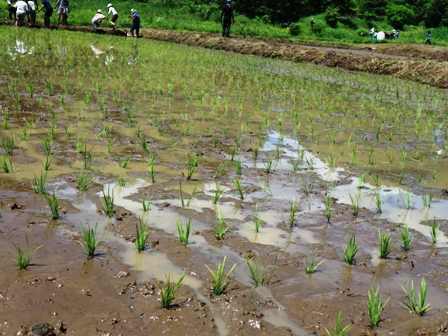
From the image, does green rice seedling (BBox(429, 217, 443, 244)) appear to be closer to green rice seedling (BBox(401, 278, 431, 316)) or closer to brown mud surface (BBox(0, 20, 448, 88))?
green rice seedling (BBox(401, 278, 431, 316))

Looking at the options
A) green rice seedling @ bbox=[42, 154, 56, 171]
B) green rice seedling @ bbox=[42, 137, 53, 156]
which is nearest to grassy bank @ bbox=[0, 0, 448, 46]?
green rice seedling @ bbox=[42, 137, 53, 156]

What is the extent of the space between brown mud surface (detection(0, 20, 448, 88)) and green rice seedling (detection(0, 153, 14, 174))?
9.47 m

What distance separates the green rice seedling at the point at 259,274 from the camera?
6.89 feet

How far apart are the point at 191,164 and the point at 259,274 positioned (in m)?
1.63

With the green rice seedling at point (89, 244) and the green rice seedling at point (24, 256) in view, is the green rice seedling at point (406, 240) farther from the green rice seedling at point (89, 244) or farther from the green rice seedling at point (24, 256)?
the green rice seedling at point (24, 256)

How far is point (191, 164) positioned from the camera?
366 cm

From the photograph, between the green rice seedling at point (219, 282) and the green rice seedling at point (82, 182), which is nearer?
the green rice seedling at point (219, 282)

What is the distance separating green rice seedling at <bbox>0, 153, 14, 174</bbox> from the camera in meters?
3.02

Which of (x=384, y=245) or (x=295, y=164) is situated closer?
(x=384, y=245)

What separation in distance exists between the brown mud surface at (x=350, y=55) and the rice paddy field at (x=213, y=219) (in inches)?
232

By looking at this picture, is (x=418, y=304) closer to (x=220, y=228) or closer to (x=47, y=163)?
(x=220, y=228)

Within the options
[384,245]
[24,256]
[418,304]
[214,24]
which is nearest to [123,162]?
[24,256]

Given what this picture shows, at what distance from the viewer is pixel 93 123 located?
4617 millimetres

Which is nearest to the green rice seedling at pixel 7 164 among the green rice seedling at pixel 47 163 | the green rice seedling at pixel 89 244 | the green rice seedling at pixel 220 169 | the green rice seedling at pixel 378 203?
the green rice seedling at pixel 47 163
